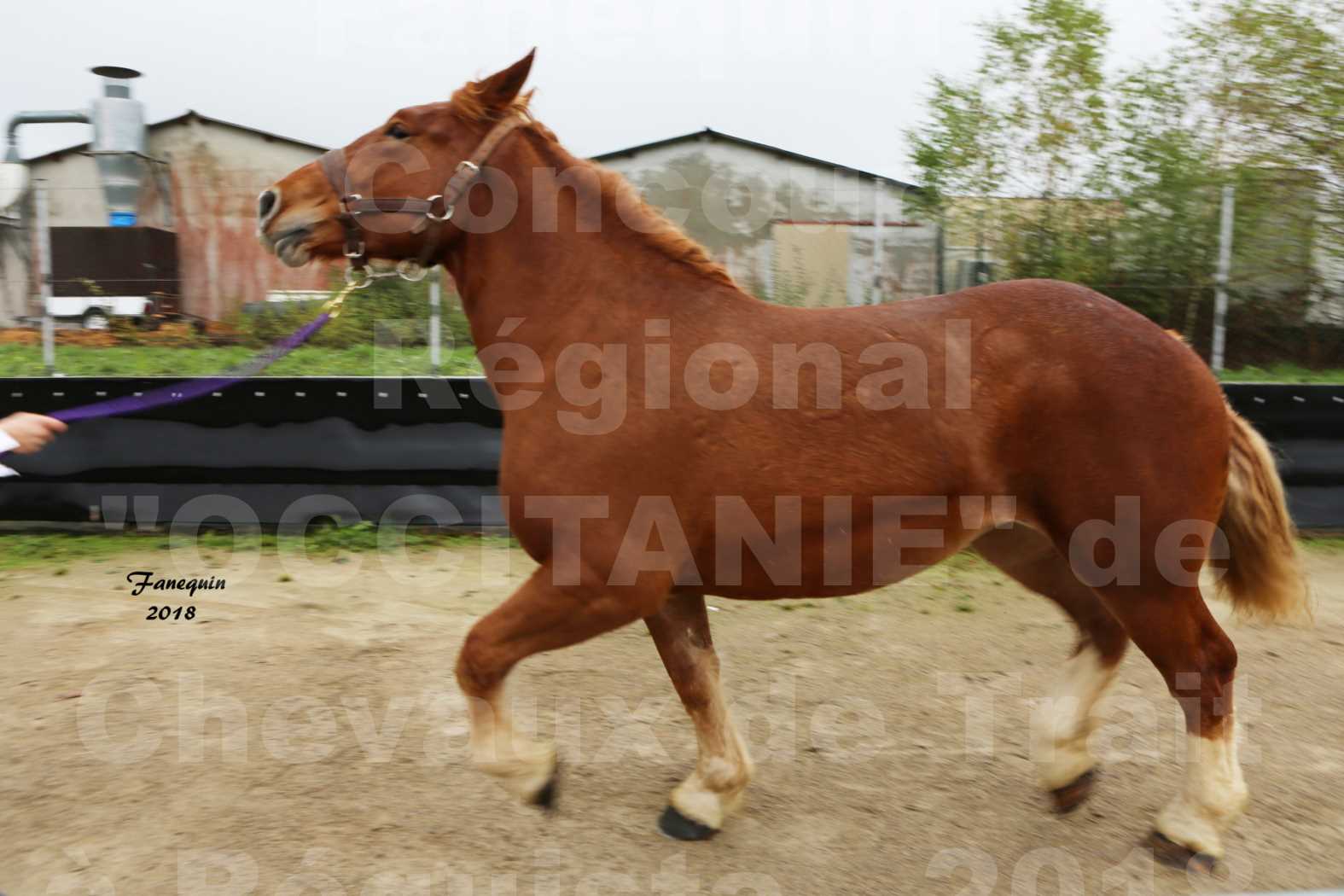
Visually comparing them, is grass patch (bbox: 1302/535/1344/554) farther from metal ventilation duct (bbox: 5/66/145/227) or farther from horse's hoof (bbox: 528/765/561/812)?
metal ventilation duct (bbox: 5/66/145/227)

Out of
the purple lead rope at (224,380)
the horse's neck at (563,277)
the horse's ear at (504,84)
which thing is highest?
the horse's ear at (504,84)

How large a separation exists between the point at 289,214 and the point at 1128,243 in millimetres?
7247

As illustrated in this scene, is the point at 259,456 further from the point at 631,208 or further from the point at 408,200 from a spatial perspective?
the point at 631,208

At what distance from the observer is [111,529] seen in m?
5.61

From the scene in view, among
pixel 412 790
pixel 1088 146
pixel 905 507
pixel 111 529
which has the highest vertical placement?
→ pixel 1088 146

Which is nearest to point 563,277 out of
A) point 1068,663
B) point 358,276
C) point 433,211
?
point 433,211

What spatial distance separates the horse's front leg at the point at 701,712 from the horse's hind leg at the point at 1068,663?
0.94 m

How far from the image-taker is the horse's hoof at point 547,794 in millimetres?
2740

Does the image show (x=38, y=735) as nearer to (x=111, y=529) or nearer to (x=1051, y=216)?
(x=111, y=529)

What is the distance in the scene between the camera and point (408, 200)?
2758 mm

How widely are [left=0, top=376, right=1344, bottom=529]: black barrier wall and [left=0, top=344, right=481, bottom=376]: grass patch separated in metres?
0.62

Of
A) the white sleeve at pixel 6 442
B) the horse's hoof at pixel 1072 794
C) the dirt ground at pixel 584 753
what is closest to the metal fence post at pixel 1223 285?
the dirt ground at pixel 584 753

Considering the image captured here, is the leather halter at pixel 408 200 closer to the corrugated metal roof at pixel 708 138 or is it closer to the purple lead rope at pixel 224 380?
the purple lead rope at pixel 224 380

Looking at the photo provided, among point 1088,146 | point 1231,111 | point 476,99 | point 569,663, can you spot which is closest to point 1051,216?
point 1088,146
